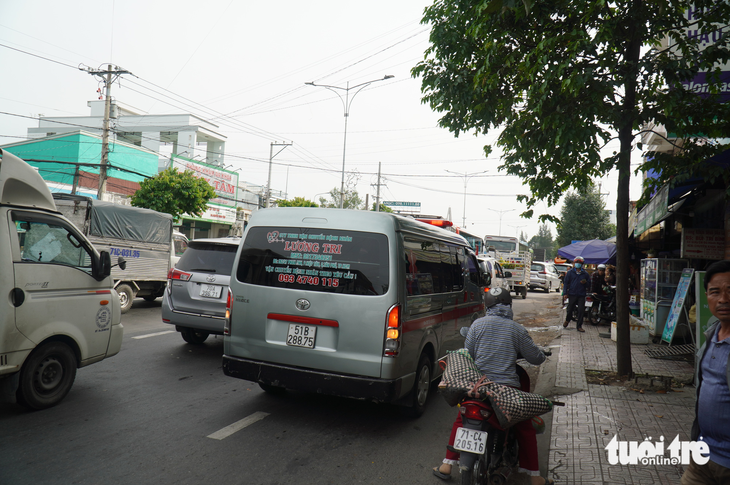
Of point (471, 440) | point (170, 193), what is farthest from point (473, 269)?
point (170, 193)

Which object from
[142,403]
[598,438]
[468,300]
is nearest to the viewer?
[598,438]

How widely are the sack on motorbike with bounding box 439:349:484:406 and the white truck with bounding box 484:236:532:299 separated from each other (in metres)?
21.8

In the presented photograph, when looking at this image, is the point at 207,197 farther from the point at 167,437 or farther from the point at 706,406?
the point at 706,406

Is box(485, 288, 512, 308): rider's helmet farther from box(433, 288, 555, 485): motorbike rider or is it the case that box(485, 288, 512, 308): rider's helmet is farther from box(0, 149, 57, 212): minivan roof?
box(0, 149, 57, 212): minivan roof

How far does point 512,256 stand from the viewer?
99.9ft

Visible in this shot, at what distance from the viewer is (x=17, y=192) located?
15.0 feet

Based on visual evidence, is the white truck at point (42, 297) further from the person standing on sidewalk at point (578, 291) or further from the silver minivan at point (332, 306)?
the person standing on sidewalk at point (578, 291)

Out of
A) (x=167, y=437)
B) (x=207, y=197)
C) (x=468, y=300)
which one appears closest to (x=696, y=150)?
(x=468, y=300)

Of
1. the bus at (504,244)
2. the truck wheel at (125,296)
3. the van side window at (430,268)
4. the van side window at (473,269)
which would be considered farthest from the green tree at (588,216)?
the van side window at (430,268)

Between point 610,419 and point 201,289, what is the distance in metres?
5.76

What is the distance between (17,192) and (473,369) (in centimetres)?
448

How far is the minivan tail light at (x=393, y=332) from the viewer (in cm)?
437

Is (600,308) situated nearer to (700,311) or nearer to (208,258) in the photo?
(700,311)

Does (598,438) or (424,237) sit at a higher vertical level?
(424,237)
